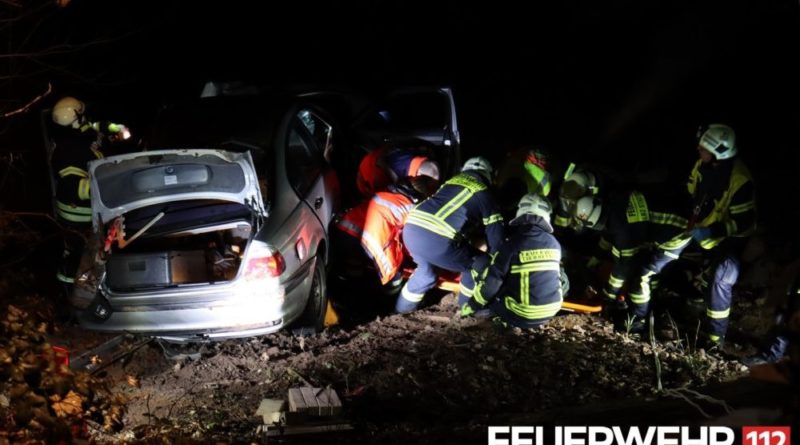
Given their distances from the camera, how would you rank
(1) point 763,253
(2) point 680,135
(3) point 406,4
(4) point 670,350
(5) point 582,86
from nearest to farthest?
(4) point 670,350, (1) point 763,253, (2) point 680,135, (5) point 582,86, (3) point 406,4

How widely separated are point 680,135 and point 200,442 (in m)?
10.2

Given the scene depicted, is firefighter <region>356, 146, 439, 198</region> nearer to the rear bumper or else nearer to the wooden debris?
the rear bumper

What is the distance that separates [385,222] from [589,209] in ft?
5.82

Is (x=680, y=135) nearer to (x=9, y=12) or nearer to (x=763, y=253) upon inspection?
(x=763, y=253)

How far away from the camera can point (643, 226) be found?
554 centimetres

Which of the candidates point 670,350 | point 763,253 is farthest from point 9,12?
point 763,253

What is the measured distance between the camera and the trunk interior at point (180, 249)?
16.4ft

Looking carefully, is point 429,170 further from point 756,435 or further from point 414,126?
point 756,435

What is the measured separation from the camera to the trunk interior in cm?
501

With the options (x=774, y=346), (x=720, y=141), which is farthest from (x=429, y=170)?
(x=774, y=346)

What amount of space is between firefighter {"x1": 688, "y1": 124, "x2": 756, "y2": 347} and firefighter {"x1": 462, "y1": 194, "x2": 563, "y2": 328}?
4.27 feet

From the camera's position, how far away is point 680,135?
11508 millimetres

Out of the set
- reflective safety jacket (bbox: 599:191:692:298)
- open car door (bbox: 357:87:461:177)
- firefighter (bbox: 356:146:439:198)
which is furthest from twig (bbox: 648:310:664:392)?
open car door (bbox: 357:87:461:177)

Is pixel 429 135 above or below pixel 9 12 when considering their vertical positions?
below
